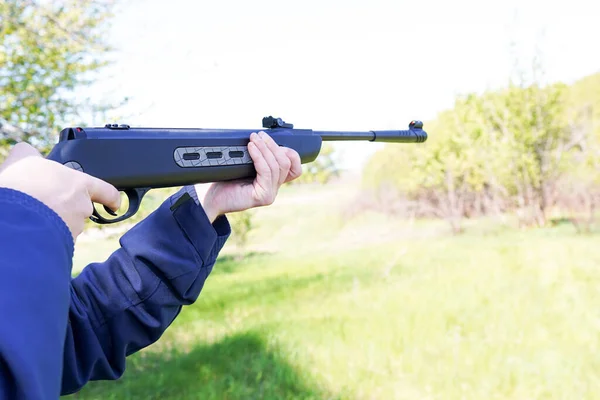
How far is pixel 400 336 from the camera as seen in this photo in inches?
189

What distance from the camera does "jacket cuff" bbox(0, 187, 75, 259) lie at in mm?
862

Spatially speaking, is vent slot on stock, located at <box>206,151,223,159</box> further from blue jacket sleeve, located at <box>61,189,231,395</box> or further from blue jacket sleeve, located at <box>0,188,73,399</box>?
blue jacket sleeve, located at <box>0,188,73,399</box>

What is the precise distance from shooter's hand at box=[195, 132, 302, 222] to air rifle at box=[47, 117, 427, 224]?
0.03 metres

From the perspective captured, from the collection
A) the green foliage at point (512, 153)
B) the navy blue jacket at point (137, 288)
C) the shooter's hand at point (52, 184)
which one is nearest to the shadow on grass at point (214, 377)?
the navy blue jacket at point (137, 288)

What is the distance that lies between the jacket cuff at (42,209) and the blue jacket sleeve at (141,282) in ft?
2.34

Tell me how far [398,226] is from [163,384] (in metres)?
11.8

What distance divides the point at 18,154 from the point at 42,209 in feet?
0.77

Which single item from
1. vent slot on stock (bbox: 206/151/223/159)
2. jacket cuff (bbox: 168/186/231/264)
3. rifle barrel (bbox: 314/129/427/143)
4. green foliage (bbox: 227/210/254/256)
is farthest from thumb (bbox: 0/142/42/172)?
green foliage (bbox: 227/210/254/256)

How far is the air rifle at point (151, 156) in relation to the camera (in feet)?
4.80

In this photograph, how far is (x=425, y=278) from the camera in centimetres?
700

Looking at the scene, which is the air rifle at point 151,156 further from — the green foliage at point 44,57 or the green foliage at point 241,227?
the green foliage at point 241,227

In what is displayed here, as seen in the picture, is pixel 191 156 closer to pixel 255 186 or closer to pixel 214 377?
pixel 255 186

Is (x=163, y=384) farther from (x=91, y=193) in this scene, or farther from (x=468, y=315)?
(x=91, y=193)

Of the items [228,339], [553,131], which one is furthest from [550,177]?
[228,339]
